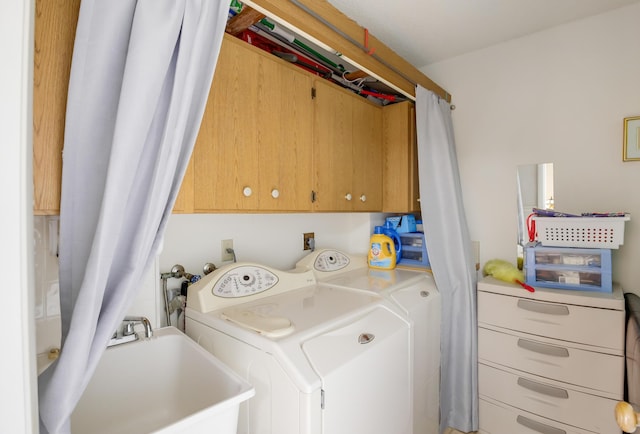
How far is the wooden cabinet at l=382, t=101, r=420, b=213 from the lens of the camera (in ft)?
7.14

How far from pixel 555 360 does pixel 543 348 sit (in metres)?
0.08

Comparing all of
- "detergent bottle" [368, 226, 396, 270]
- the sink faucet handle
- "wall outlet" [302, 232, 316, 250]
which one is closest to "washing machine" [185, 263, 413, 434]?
the sink faucet handle

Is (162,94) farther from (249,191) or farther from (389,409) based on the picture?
(389,409)

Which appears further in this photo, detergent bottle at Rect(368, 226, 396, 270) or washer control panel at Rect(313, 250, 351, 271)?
detergent bottle at Rect(368, 226, 396, 270)

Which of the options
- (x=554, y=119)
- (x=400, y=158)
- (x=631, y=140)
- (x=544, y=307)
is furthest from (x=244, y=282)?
(x=631, y=140)

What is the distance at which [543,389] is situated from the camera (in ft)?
5.47

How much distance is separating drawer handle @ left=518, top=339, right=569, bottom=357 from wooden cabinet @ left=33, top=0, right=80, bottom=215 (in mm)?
2225

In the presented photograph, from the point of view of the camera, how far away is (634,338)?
1.29 m

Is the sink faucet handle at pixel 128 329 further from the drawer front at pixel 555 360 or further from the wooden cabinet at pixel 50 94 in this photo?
the drawer front at pixel 555 360

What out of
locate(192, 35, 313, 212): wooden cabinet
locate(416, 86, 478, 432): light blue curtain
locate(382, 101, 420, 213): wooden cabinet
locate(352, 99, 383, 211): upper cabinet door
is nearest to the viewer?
locate(192, 35, 313, 212): wooden cabinet

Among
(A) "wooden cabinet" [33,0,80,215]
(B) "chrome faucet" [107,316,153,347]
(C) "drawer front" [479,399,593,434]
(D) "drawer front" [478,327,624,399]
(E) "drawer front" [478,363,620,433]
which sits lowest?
(C) "drawer front" [479,399,593,434]

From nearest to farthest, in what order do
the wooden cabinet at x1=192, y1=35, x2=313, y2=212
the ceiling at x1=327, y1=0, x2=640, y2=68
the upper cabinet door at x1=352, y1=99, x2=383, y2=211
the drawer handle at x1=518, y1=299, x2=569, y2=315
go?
the wooden cabinet at x1=192, y1=35, x2=313, y2=212 < the drawer handle at x1=518, y1=299, x2=569, y2=315 < the ceiling at x1=327, y1=0, x2=640, y2=68 < the upper cabinet door at x1=352, y1=99, x2=383, y2=211

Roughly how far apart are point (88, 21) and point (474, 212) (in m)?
2.40

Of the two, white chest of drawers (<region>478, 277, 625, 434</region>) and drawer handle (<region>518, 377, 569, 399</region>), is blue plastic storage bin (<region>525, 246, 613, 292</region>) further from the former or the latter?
drawer handle (<region>518, 377, 569, 399</region>)
